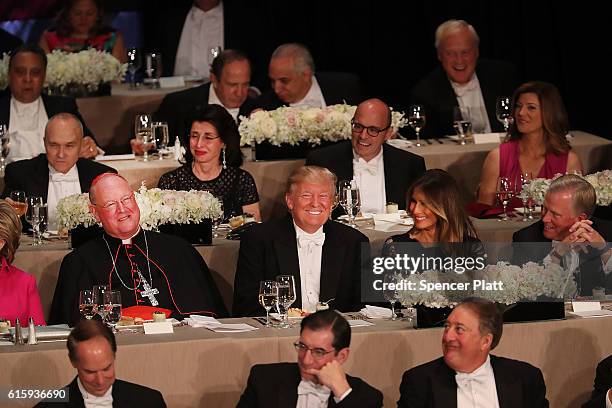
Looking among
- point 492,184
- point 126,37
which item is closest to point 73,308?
point 492,184

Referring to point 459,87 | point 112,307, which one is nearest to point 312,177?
point 112,307

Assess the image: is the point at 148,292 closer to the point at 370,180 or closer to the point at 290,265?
the point at 290,265

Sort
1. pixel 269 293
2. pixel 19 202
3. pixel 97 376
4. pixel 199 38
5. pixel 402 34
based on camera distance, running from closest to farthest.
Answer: pixel 97 376 < pixel 269 293 < pixel 19 202 < pixel 199 38 < pixel 402 34

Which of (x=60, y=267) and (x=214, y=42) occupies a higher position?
(x=214, y=42)

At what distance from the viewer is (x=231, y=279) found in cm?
786

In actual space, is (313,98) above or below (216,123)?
above

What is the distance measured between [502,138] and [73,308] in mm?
3667

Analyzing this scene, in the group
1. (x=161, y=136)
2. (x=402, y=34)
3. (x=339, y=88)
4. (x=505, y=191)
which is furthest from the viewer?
(x=402, y=34)

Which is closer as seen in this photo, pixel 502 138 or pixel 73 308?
pixel 73 308

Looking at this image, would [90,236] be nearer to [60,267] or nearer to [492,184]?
[60,267]

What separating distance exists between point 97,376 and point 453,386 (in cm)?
140

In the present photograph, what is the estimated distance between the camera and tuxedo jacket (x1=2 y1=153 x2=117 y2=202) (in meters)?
8.50

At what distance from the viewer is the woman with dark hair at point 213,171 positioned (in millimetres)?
8531

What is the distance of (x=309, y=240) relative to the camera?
7.37 meters
